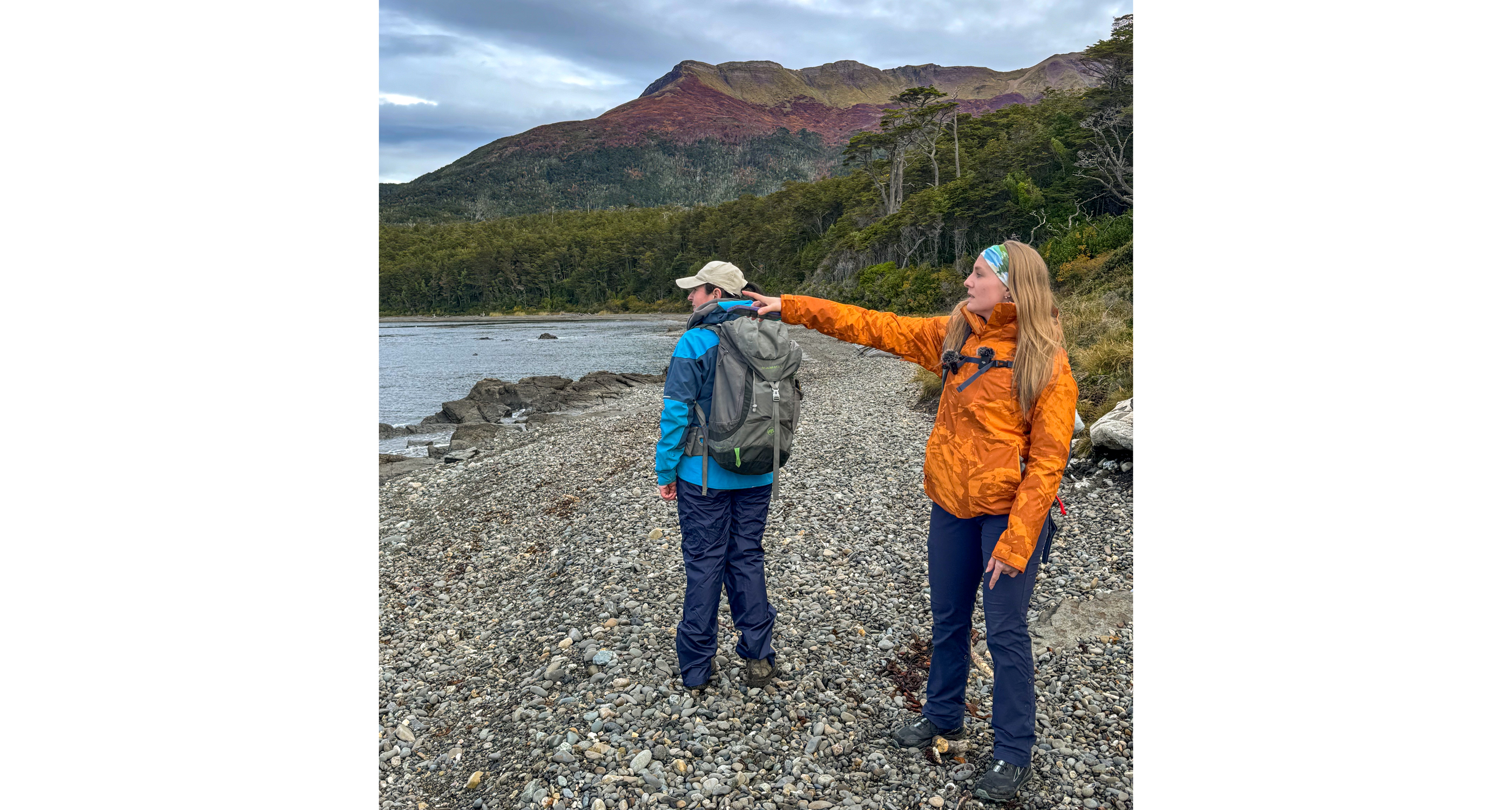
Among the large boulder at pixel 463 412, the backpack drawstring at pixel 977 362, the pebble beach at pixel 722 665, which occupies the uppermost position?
the backpack drawstring at pixel 977 362

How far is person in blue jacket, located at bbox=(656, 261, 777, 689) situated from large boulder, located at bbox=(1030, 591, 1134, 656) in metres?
1.68

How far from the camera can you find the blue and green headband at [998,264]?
9.35 ft

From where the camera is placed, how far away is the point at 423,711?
4.62 meters

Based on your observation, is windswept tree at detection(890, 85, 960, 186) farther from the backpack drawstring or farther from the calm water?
the backpack drawstring

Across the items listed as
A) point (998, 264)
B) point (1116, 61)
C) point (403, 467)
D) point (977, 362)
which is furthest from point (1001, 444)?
point (1116, 61)

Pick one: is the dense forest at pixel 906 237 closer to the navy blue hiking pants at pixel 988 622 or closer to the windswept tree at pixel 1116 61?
the windswept tree at pixel 1116 61

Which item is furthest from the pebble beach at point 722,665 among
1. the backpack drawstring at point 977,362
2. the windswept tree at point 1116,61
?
the windswept tree at point 1116,61

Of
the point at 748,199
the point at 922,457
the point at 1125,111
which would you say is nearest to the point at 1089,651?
the point at 922,457

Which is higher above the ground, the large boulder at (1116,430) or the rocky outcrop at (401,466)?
the large boulder at (1116,430)

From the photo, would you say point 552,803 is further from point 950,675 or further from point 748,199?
point 748,199

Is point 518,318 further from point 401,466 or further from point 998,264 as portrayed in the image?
point 998,264

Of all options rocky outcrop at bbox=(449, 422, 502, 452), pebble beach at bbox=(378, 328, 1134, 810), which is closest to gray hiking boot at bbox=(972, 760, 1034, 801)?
pebble beach at bbox=(378, 328, 1134, 810)

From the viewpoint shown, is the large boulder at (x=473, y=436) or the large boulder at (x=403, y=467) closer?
the large boulder at (x=403, y=467)
